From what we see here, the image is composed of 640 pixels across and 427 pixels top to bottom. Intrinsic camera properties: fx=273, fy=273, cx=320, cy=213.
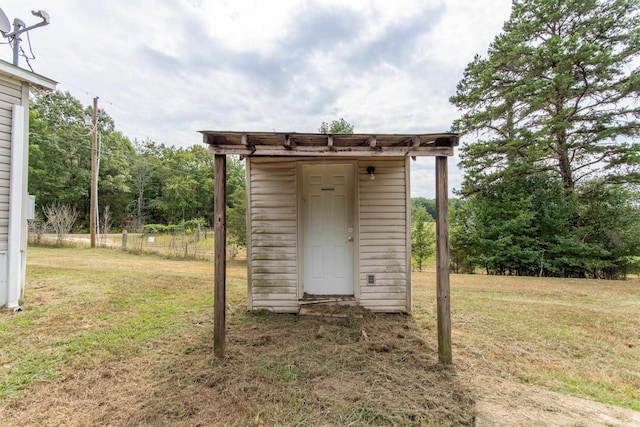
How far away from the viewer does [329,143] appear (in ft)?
8.53

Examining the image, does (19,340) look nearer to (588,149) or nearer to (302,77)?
(302,77)

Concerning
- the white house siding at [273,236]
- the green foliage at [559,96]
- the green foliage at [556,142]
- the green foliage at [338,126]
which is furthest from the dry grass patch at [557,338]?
the green foliage at [338,126]

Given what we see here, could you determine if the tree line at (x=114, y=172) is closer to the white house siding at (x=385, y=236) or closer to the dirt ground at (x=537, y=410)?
the white house siding at (x=385, y=236)

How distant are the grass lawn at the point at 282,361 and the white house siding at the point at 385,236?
343 millimetres

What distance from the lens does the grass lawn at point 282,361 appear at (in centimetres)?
188

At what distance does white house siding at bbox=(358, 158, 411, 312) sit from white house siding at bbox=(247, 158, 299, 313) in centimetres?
102

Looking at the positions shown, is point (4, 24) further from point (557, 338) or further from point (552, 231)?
point (552, 231)

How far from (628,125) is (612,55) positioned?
202cm

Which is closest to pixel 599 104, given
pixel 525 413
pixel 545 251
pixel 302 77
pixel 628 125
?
pixel 628 125

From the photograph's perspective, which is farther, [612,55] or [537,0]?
[537,0]

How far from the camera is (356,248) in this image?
402cm

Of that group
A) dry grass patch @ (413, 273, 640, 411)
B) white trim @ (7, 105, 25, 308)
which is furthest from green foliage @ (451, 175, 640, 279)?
white trim @ (7, 105, 25, 308)

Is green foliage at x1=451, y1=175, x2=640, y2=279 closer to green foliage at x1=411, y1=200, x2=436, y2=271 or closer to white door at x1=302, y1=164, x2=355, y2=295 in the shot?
green foliage at x1=411, y1=200, x2=436, y2=271

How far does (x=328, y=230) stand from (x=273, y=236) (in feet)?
2.73
